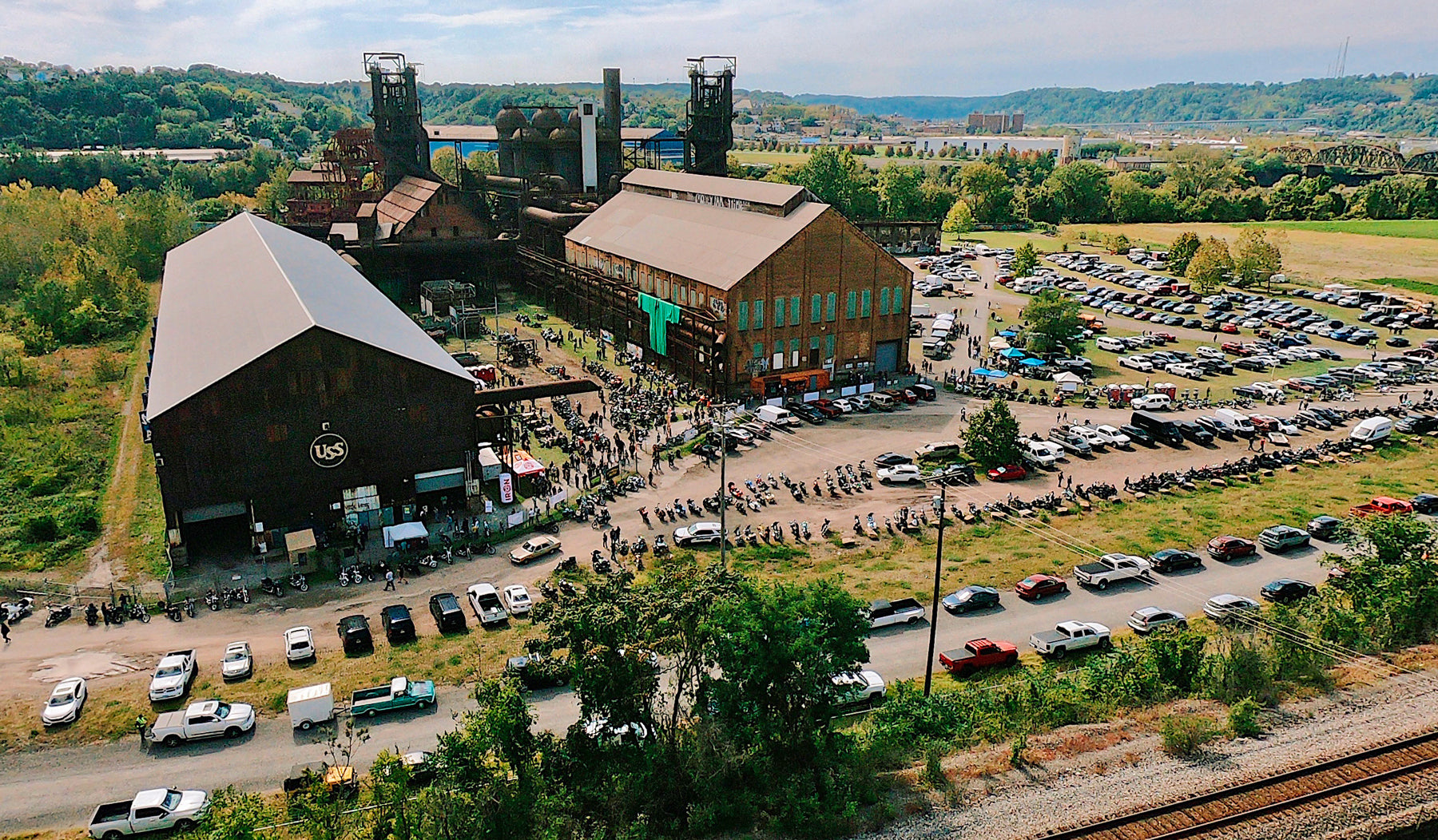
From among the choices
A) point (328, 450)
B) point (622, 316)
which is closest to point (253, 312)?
point (328, 450)

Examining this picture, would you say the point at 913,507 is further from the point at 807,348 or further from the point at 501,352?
the point at 501,352

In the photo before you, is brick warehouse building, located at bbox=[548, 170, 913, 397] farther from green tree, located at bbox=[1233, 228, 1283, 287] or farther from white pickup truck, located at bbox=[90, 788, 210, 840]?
green tree, located at bbox=[1233, 228, 1283, 287]

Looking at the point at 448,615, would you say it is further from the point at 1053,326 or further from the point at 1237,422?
the point at 1053,326

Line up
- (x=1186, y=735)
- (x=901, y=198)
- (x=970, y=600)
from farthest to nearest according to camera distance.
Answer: (x=901, y=198) → (x=970, y=600) → (x=1186, y=735)

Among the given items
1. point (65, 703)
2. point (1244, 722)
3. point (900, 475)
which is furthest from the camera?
point (900, 475)

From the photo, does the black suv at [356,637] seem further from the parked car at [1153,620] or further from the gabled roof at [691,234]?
the gabled roof at [691,234]

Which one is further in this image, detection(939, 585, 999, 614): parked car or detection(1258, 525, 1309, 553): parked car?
detection(1258, 525, 1309, 553): parked car

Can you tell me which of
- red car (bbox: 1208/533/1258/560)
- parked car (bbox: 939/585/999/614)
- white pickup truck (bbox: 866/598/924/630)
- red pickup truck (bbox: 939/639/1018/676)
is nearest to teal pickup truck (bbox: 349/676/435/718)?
white pickup truck (bbox: 866/598/924/630)
